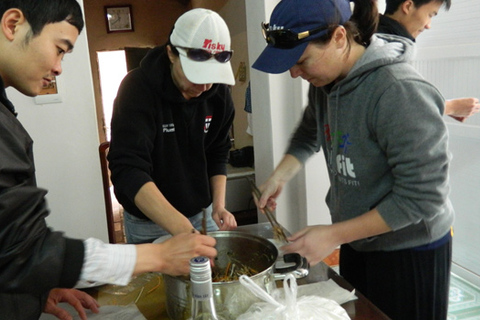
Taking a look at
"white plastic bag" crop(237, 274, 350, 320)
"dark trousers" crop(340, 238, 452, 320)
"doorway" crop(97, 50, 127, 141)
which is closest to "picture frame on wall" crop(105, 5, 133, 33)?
"doorway" crop(97, 50, 127, 141)

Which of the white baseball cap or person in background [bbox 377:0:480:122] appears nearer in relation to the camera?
the white baseball cap

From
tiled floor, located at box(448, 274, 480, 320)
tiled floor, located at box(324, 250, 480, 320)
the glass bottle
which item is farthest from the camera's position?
tiled floor, located at box(448, 274, 480, 320)

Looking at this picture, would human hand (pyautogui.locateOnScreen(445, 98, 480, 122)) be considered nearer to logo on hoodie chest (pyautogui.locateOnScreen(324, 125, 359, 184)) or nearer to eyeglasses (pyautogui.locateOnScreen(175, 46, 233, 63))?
logo on hoodie chest (pyautogui.locateOnScreen(324, 125, 359, 184))

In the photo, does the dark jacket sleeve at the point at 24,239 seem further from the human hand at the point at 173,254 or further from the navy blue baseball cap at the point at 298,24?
the navy blue baseball cap at the point at 298,24

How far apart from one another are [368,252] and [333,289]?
0.24m

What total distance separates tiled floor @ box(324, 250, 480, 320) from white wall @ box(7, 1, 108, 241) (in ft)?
3.91

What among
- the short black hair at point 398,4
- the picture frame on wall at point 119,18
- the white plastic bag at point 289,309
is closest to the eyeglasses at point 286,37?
the white plastic bag at point 289,309

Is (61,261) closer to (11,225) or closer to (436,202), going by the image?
(11,225)

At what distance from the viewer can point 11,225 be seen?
26.7 inches

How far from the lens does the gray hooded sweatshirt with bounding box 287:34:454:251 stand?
3.11 ft

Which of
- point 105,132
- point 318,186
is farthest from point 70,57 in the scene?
point 105,132

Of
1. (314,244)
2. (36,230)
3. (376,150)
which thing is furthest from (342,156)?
(36,230)

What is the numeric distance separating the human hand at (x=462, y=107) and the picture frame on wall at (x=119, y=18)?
5.14 metres

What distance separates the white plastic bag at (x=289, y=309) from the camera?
0.74 metres
